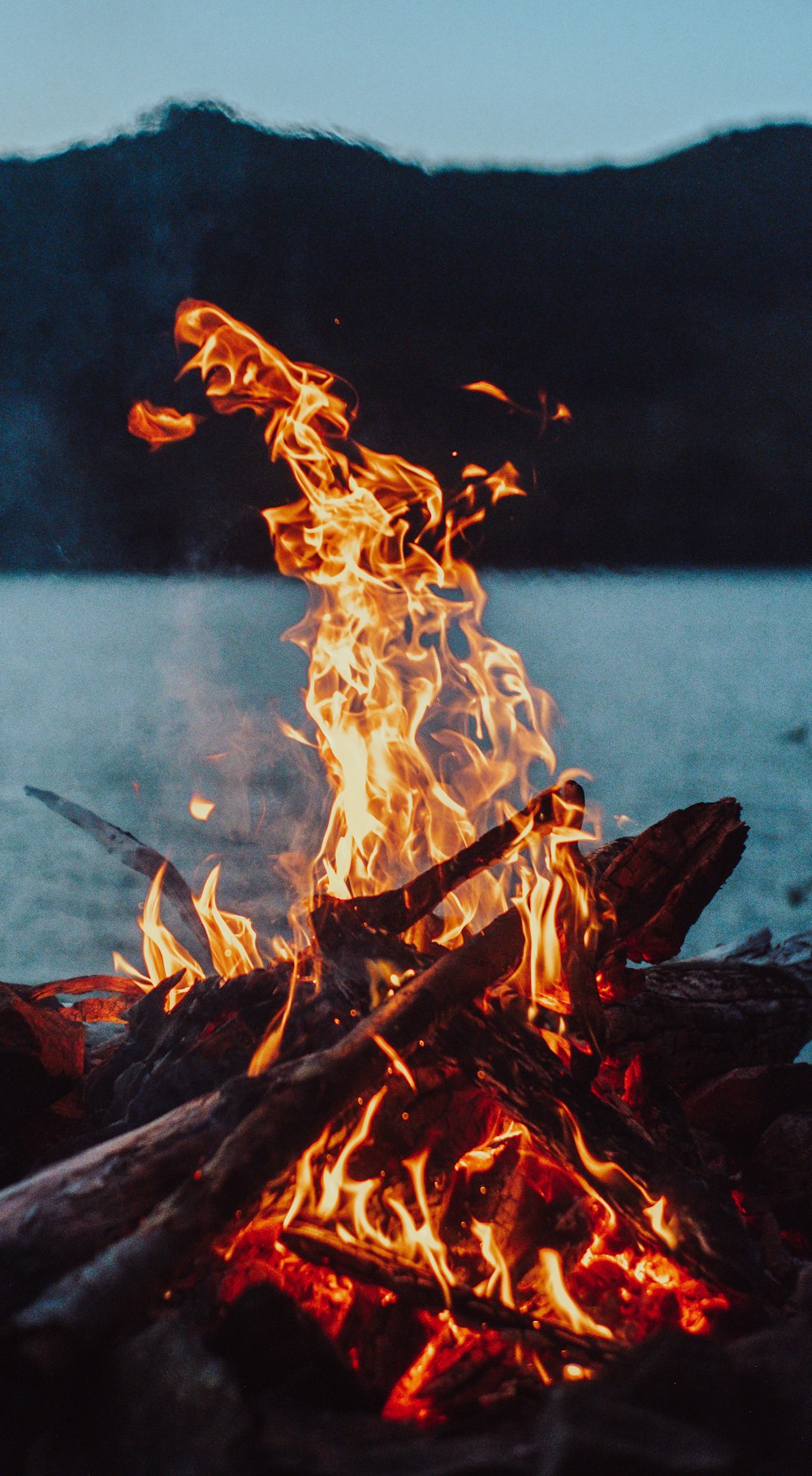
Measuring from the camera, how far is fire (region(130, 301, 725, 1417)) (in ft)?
6.93

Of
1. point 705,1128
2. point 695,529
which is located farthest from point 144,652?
point 695,529

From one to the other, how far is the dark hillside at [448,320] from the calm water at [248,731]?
12473 millimetres

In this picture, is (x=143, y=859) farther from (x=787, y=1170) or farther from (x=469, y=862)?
(x=787, y=1170)

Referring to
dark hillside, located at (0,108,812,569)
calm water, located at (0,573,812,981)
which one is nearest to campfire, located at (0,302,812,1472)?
calm water, located at (0,573,812,981)

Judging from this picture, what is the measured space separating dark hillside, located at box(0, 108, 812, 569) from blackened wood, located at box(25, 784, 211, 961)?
27727 mm

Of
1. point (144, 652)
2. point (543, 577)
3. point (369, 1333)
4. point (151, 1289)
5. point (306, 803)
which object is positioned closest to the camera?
point (151, 1289)

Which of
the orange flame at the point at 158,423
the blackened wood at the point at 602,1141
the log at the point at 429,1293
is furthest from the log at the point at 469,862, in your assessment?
the orange flame at the point at 158,423

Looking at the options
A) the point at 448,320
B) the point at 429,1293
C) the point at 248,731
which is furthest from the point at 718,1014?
the point at 448,320

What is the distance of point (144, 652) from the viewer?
698 inches

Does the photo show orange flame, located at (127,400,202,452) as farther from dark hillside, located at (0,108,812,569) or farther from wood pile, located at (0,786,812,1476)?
dark hillside, located at (0,108,812,569)

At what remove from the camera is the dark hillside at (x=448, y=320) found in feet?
121

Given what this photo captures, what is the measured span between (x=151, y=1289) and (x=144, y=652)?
16963 millimetres

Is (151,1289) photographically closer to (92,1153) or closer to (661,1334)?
(92,1153)

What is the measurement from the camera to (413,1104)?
2.45m
